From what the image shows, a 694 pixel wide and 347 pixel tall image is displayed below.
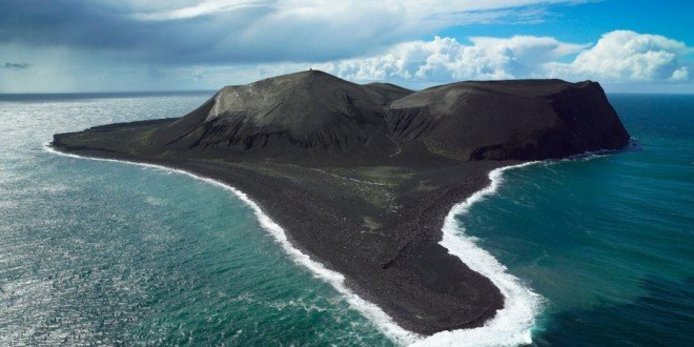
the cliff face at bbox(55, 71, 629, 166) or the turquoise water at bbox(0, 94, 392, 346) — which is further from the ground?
the cliff face at bbox(55, 71, 629, 166)

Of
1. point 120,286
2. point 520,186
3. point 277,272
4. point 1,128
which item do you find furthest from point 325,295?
point 1,128

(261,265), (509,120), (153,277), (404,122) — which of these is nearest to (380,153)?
(404,122)

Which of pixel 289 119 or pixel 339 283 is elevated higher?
pixel 289 119

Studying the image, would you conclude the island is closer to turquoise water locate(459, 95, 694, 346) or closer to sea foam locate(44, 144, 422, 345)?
sea foam locate(44, 144, 422, 345)

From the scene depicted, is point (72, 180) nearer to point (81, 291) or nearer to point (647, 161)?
point (81, 291)

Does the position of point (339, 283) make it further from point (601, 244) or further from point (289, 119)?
point (289, 119)

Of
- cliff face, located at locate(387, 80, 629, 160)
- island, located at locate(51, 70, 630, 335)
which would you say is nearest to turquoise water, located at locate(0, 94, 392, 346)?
island, located at locate(51, 70, 630, 335)

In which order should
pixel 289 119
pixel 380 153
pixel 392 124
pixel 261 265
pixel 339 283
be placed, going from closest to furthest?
1. pixel 339 283
2. pixel 261 265
3. pixel 380 153
4. pixel 289 119
5. pixel 392 124
